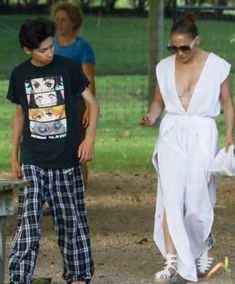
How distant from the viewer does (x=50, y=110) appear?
6672 mm

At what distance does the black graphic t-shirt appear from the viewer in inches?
263

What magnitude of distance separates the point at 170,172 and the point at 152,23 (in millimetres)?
7437

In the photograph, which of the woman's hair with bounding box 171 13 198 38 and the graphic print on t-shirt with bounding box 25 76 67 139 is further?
the woman's hair with bounding box 171 13 198 38

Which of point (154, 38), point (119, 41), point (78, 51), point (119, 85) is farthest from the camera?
point (119, 41)

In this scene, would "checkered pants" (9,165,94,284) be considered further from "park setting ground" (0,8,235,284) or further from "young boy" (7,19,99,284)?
"park setting ground" (0,8,235,284)

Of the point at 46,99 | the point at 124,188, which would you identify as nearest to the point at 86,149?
the point at 46,99

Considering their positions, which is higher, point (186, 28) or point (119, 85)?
point (186, 28)

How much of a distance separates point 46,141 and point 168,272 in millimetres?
1239

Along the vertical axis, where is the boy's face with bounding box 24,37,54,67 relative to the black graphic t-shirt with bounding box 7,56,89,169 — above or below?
above

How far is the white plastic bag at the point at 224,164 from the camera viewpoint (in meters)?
7.16

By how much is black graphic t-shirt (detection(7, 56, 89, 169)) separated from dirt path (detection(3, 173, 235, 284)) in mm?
989

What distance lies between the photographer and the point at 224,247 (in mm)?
8594

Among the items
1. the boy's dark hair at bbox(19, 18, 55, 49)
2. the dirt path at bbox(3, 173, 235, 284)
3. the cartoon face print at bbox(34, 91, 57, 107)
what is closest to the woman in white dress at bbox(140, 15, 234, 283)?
the dirt path at bbox(3, 173, 235, 284)

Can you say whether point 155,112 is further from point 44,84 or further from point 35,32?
point 35,32
